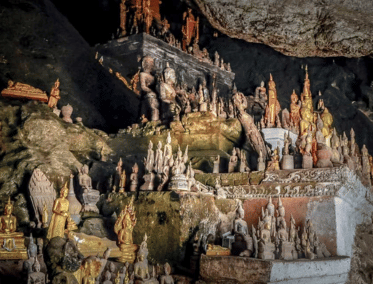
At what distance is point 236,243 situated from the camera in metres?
8.62

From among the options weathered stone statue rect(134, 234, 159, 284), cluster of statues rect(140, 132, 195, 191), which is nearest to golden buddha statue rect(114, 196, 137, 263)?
weathered stone statue rect(134, 234, 159, 284)

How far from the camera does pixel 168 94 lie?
17.6m

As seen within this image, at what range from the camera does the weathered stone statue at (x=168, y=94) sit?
16.0 meters

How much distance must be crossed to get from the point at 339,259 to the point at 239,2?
11.0m

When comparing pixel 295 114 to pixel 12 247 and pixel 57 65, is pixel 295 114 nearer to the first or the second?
pixel 57 65

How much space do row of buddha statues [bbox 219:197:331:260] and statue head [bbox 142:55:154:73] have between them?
12.1 meters

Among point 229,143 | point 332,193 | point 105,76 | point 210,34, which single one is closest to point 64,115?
point 229,143

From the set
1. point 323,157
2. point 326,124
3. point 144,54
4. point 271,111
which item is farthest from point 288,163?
point 144,54

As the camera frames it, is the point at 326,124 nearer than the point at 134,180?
No

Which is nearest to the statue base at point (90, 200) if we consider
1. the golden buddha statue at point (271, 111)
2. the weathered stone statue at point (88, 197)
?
the weathered stone statue at point (88, 197)

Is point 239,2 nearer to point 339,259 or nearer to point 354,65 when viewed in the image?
point 354,65

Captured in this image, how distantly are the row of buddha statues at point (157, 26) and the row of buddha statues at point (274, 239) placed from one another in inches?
577

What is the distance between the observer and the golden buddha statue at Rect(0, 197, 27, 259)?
746 centimetres

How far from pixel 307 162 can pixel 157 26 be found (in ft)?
54.8
